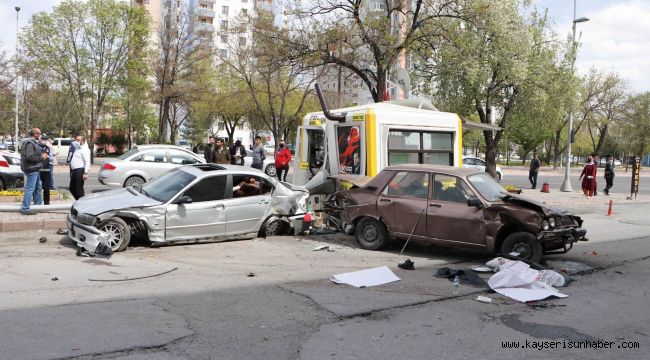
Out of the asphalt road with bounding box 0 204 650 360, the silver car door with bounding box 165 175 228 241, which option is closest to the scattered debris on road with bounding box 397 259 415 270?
the asphalt road with bounding box 0 204 650 360

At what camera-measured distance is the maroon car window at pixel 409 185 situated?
8.70 metres

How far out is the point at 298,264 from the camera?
26.1 ft

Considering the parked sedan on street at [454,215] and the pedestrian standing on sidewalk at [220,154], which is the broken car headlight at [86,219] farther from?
the pedestrian standing on sidewalk at [220,154]

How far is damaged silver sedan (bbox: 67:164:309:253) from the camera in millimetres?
8047

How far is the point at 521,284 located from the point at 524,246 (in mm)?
1340

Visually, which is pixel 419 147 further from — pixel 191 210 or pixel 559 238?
pixel 191 210

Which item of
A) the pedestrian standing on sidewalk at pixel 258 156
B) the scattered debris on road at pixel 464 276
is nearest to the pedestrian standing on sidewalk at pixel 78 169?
the pedestrian standing on sidewalk at pixel 258 156

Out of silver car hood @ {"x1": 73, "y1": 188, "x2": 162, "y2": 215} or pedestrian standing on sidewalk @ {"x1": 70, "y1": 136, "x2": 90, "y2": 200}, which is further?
pedestrian standing on sidewalk @ {"x1": 70, "y1": 136, "x2": 90, "y2": 200}

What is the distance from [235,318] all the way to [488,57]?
20.5m

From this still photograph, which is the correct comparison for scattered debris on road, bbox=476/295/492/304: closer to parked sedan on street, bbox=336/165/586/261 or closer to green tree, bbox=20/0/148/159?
parked sedan on street, bbox=336/165/586/261

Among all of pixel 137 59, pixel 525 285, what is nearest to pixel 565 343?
pixel 525 285

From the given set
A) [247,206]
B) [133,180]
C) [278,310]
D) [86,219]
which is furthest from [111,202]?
[133,180]

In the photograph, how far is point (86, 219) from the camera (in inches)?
314

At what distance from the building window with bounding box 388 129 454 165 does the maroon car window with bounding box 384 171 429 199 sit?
214cm
